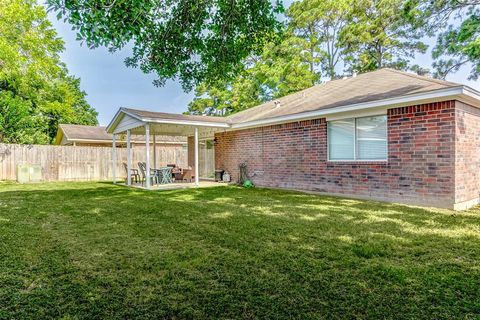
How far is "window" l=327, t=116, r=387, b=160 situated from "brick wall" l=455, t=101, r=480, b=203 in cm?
160

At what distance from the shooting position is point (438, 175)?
674 centimetres

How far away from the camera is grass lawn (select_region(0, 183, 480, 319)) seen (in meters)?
2.37

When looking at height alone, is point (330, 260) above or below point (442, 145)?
below

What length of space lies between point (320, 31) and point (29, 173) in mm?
23443

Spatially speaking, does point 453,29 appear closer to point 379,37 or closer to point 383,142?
point 379,37

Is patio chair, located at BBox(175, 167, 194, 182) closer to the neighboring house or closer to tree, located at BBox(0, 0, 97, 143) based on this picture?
the neighboring house

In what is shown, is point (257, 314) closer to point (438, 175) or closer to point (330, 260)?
point (330, 260)

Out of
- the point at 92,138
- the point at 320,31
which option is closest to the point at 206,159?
the point at 92,138

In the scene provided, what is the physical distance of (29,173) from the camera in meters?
14.4

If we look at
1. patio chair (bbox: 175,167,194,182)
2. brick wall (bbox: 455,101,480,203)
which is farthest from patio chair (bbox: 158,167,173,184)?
brick wall (bbox: 455,101,480,203)

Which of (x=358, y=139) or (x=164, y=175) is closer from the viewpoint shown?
(x=358, y=139)

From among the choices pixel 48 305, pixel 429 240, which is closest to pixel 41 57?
pixel 48 305

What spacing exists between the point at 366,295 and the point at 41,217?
6161 mm

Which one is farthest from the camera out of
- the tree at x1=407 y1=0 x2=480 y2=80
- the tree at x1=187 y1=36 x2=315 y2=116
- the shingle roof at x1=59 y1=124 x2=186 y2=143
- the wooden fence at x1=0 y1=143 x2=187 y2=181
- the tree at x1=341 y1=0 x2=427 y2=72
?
the tree at x1=187 y1=36 x2=315 y2=116
